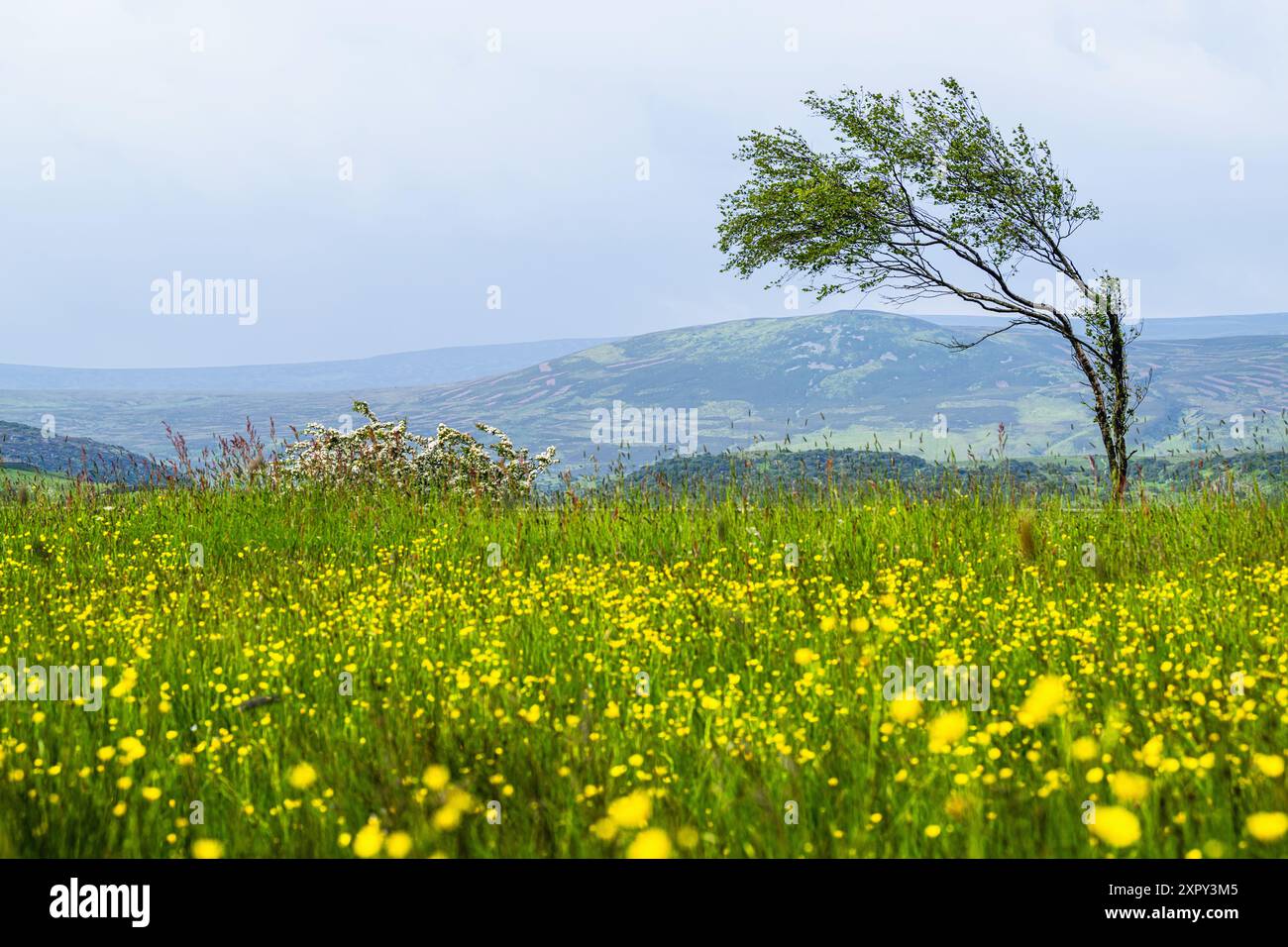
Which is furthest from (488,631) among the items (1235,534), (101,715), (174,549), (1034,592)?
(1235,534)

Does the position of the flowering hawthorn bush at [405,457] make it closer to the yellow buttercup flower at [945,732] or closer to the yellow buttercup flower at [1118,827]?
the yellow buttercup flower at [945,732]

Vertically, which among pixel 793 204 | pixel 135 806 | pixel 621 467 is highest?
pixel 793 204

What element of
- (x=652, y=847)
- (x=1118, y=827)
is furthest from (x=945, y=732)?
(x=652, y=847)

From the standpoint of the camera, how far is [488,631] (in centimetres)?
657

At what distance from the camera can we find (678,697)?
5.13 metres

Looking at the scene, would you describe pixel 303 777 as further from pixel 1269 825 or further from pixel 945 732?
pixel 1269 825

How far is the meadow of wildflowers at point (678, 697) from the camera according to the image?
3.62 meters

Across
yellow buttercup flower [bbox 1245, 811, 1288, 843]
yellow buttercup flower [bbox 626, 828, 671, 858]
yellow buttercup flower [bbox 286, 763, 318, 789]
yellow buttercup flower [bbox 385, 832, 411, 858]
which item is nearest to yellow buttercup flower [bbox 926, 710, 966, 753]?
yellow buttercup flower [bbox 1245, 811, 1288, 843]

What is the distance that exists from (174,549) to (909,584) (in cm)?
789

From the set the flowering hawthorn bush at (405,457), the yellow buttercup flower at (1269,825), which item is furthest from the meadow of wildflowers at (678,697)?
the flowering hawthorn bush at (405,457)

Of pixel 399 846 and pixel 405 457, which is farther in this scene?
pixel 405 457

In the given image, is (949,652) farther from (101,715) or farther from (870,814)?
(101,715)

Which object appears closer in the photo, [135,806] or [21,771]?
[135,806]
